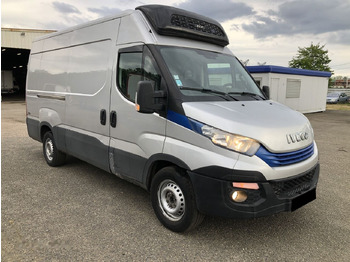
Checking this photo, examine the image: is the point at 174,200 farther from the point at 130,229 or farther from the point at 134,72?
the point at 134,72

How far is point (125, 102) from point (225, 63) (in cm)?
151

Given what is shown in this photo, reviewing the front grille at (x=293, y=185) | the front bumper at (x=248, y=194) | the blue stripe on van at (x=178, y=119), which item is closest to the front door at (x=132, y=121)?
the blue stripe on van at (x=178, y=119)

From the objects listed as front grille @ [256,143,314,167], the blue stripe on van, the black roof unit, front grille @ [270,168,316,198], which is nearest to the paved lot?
front grille @ [270,168,316,198]

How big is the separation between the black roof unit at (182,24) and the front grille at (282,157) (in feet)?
5.98

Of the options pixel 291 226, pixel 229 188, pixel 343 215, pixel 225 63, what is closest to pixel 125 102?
pixel 225 63

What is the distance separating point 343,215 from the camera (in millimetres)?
3996

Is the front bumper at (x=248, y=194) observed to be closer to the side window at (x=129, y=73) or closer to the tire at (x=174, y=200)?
the tire at (x=174, y=200)

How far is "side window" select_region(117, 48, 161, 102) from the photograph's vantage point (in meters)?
3.47

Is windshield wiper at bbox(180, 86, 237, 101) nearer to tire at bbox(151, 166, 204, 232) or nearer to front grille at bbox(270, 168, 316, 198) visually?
tire at bbox(151, 166, 204, 232)

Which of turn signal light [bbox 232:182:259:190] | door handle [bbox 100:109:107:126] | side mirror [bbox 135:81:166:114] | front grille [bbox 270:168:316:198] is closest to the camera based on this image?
turn signal light [bbox 232:182:259:190]

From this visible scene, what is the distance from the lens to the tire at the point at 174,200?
3182mm

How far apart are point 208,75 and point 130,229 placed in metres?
2.09

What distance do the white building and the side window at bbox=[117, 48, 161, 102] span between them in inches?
525

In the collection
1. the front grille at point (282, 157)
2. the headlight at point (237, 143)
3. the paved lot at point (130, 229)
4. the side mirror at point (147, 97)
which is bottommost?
the paved lot at point (130, 229)
